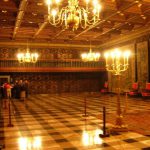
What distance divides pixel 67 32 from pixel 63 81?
5768 mm

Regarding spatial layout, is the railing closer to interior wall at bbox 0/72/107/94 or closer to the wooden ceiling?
interior wall at bbox 0/72/107/94

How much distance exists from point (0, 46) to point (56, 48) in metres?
5.01

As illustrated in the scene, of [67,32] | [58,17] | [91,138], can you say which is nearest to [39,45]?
[67,32]

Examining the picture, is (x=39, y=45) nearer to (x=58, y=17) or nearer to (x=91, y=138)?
(x=58, y=17)

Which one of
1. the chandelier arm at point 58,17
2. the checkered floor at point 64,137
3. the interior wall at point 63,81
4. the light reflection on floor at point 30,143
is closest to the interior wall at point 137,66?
the interior wall at point 63,81

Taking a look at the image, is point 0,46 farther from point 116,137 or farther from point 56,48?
point 116,137

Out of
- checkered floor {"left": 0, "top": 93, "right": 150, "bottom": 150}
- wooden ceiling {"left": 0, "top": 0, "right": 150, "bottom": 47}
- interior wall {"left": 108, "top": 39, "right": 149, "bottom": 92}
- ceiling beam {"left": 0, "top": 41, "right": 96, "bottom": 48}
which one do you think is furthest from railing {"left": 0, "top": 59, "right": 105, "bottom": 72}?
checkered floor {"left": 0, "top": 93, "right": 150, "bottom": 150}

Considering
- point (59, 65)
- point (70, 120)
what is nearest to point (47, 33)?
point (59, 65)

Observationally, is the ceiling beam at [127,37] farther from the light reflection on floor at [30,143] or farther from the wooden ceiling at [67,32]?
the light reflection on floor at [30,143]

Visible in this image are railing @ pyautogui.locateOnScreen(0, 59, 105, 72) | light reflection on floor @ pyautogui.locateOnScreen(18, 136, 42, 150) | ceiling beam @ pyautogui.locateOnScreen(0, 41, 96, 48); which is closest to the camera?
light reflection on floor @ pyautogui.locateOnScreen(18, 136, 42, 150)

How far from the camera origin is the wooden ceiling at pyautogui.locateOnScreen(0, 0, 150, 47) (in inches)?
416

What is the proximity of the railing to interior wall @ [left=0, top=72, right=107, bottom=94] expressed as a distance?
4.12 feet

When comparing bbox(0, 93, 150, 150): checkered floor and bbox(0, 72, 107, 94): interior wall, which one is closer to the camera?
bbox(0, 93, 150, 150): checkered floor

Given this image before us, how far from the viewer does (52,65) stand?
66.1 feet
